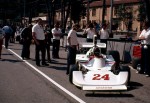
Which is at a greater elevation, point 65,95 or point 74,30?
point 74,30

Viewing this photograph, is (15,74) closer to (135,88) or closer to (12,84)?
(12,84)

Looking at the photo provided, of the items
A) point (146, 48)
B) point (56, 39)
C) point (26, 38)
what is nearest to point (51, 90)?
point (146, 48)

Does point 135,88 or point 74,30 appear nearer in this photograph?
point 135,88

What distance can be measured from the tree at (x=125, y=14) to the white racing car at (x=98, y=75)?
5638 cm

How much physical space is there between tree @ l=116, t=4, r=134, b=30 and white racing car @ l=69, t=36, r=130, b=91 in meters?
56.4

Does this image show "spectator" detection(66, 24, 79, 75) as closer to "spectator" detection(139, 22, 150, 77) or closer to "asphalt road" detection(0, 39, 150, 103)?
"asphalt road" detection(0, 39, 150, 103)

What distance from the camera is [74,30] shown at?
43.8 feet

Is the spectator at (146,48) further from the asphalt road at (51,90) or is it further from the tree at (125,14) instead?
the tree at (125,14)

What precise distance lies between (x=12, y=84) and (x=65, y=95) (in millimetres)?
2255

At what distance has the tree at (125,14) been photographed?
220 ft

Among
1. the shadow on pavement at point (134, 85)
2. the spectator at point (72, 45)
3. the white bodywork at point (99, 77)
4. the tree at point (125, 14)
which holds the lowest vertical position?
the shadow on pavement at point (134, 85)

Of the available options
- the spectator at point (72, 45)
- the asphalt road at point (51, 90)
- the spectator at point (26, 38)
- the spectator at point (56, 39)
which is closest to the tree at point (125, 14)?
the spectator at point (56, 39)

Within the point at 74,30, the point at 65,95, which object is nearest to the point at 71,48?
the point at 74,30

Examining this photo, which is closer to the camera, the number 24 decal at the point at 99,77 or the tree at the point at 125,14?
the number 24 decal at the point at 99,77
